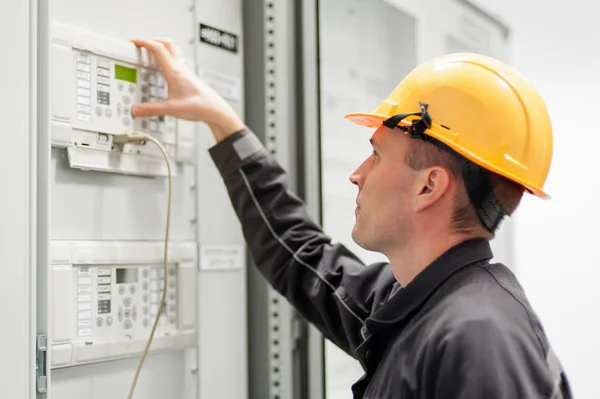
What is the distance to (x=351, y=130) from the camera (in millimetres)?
1978

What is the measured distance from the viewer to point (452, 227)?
1.23 meters

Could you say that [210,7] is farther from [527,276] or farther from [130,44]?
[527,276]

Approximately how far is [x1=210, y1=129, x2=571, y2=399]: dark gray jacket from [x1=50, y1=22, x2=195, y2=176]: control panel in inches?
5.6

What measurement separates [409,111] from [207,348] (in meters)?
0.74

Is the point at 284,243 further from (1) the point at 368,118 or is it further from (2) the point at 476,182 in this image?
(2) the point at 476,182

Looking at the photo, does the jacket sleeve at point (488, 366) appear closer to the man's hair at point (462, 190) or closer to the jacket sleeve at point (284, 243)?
the man's hair at point (462, 190)

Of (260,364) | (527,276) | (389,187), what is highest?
(389,187)

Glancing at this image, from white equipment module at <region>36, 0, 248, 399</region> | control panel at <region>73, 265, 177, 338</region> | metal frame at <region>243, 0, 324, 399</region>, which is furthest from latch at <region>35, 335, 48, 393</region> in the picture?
metal frame at <region>243, 0, 324, 399</region>

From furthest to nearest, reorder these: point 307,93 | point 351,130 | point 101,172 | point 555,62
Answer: point 555,62 < point 351,130 < point 307,93 < point 101,172

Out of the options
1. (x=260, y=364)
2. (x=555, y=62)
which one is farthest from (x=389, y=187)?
(x=555, y=62)

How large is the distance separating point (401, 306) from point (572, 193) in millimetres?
1081

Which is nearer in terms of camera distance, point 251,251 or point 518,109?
point 518,109

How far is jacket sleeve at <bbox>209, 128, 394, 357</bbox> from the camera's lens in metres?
1.57

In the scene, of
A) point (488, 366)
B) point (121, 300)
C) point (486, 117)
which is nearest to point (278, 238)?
point (121, 300)
